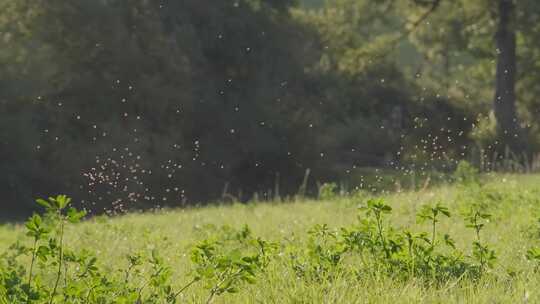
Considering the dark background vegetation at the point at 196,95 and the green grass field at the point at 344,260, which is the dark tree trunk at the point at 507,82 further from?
the green grass field at the point at 344,260

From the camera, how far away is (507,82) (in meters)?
30.7

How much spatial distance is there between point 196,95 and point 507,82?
1346 centimetres

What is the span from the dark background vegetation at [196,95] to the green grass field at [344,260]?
9.21 meters

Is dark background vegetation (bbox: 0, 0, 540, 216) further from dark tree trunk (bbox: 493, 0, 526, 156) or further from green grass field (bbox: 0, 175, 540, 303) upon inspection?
green grass field (bbox: 0, 175, 540, 303)

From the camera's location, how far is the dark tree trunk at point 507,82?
96.2ft

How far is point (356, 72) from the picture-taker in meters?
31.8

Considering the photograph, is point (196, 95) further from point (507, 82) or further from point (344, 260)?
point (344, 260)

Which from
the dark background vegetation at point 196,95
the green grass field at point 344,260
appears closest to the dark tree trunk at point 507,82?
the dark background vegetation at point 196,95

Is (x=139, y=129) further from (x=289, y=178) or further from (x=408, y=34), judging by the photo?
(x=408, y=34)

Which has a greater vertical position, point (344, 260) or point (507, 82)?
point (507, 82)

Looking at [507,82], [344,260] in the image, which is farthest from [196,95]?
[344,260]

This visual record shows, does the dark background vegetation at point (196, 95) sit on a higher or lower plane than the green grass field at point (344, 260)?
higher

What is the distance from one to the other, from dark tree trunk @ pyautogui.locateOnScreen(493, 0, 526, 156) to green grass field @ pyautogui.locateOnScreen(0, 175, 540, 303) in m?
18.6

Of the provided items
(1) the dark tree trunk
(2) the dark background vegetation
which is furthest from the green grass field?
(1) the dark tree trunk
